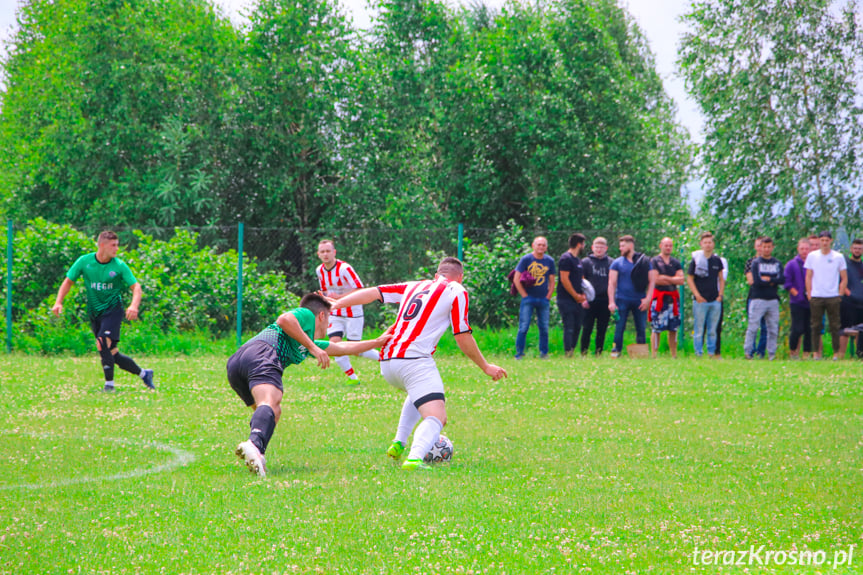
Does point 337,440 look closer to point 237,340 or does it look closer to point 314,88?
point 237,340

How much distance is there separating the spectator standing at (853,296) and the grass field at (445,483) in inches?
173

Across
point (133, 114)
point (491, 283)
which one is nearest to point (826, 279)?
point (491, 283)

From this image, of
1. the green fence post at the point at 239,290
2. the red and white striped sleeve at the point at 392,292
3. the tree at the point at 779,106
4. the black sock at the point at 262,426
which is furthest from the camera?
the tree at the point at 779,106

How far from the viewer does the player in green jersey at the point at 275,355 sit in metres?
6.80

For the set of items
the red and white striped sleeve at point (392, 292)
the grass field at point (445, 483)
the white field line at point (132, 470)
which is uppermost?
the red and white striped sleeve at point (392, 292)

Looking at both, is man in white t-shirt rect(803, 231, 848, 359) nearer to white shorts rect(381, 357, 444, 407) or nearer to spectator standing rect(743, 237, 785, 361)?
spectator standing rect(743, 237, 785, 361)

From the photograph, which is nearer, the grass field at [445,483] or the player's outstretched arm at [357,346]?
the grass field at [445,483]

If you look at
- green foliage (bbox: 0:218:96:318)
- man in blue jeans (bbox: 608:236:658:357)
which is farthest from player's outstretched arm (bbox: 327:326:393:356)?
green foliage (bbox: 0:218:96:318)

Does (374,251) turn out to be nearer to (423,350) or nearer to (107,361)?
(107,361)

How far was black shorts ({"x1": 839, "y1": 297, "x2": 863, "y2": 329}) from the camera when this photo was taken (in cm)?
1616

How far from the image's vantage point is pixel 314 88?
28797 mm

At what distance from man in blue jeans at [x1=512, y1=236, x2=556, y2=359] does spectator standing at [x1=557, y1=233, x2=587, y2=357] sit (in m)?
0.25

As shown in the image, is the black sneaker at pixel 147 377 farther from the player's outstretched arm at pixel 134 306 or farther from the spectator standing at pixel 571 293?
the spectator standing at pixel 571 293

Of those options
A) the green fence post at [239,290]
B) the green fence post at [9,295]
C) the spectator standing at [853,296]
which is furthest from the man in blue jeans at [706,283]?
the green fence post at [9,295]
